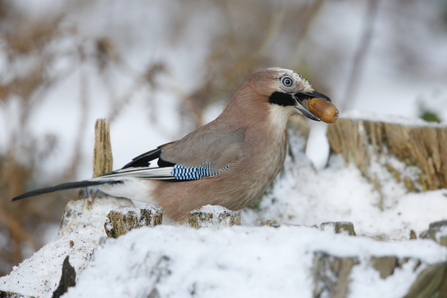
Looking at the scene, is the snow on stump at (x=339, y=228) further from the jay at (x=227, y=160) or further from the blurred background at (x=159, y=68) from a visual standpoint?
the blurred background at (x=159, y=68)

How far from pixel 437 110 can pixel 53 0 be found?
5907 millimetres

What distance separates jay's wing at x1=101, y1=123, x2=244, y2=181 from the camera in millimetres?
3238

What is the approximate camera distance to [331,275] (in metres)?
1.68

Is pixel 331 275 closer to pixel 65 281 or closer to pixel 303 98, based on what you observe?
pixel 65 281

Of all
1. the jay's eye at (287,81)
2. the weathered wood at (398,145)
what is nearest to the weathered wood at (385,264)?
the jay's eye at (287,81)

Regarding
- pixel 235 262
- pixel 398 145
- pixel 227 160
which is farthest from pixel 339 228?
pixel 398 145

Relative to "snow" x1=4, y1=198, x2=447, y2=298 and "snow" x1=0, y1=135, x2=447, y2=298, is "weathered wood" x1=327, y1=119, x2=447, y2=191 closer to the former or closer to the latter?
"snow" x1=0, y1=135, x2=447, y2=298

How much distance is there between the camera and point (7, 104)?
4992mm

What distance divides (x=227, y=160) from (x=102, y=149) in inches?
38.4

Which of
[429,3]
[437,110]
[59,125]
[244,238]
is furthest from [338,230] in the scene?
[429,3]

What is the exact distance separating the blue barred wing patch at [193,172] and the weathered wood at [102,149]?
0.64 m

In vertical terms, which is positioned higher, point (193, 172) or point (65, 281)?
point (193, 172)

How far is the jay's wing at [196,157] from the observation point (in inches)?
127

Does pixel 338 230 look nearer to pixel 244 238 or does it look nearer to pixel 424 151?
pixel 244 238
